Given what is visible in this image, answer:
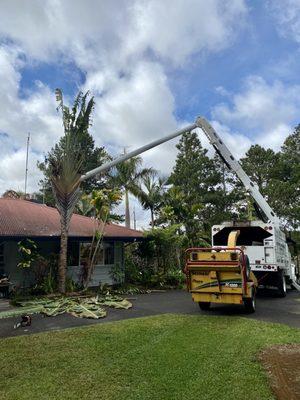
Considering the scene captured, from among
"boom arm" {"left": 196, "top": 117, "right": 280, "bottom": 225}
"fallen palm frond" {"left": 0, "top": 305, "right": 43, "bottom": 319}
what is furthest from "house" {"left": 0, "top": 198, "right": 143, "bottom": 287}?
"boom arm" {"left": 196, "top": 117, "right": 280, "bottom": 225}

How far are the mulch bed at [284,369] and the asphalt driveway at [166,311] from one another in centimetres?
245

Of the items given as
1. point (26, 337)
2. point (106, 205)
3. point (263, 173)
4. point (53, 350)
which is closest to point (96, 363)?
point (53, 350)

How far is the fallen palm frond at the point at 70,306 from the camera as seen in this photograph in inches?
406

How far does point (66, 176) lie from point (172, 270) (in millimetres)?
8692

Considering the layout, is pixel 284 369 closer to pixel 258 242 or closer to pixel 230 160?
pixel 258 242

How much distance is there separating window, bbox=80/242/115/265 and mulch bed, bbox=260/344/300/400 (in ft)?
35.3

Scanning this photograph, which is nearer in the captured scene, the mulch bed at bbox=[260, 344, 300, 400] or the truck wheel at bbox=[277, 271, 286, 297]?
the mulch bed at bbox=[260, 344, 300, 400]

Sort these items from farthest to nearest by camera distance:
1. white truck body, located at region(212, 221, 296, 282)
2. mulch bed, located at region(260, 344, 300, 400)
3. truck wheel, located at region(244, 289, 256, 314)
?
white truck body, located at region(212, 221, 296, 282), truck wheel, located at region(244, 289, 256, 314), mulch bed, located at region(260, 344, 300, 400)

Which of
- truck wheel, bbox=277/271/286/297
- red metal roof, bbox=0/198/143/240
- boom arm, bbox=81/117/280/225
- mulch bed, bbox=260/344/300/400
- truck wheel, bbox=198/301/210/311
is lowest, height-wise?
mulch bed, bbox=260/344/300/400

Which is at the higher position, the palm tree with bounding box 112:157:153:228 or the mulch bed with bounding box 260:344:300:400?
the palm tree with bounding box 112:157:153:228

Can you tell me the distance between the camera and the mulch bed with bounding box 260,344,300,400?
15.7 ft

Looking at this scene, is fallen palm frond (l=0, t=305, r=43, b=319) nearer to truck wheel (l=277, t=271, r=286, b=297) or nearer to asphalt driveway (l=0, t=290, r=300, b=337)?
asphalt driveway (l=0, t=290, r=300, b=337)

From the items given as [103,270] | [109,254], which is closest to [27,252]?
[103,270]

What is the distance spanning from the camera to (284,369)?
5617 mm
